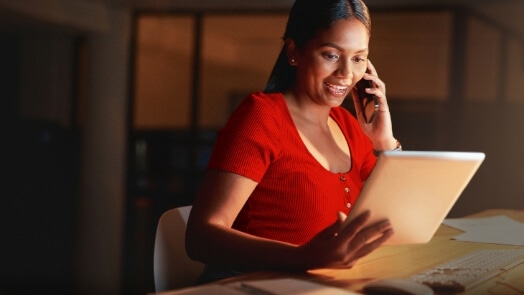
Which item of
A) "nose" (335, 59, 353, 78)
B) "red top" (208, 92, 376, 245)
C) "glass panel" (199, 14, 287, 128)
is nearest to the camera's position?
"red top" (208, 92, 376, 245)

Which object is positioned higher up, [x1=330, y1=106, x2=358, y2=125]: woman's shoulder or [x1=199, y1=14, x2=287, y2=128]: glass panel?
[x1=199, y1=14, x2=287, y2=128]: glass panel

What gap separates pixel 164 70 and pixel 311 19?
4428 mm

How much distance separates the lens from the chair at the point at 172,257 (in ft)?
5.57

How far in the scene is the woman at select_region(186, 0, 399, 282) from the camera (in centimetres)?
148

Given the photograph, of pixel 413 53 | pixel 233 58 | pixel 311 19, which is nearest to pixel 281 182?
pixel 311 19

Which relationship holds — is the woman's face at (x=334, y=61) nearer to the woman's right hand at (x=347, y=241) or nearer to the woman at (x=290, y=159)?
the woman at (x=290, y=159)

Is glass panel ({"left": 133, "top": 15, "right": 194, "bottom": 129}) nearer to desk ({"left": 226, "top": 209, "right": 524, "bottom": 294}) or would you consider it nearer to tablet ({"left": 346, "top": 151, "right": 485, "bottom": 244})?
desk ({"left": 226, "top": 209, "right": 524, "bottom": 294})

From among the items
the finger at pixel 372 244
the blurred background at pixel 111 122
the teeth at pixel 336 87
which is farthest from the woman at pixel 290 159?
the blurred background at pixel 111 122

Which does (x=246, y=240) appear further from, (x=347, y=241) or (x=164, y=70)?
(x=164, y=70)

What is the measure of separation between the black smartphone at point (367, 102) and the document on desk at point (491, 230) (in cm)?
37

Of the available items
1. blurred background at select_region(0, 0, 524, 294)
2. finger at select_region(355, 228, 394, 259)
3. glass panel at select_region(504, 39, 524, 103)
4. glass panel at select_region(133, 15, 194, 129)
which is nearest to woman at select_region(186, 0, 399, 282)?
finger at select_region(355, 228, 394, 259)

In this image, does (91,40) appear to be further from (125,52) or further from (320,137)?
(320,137)

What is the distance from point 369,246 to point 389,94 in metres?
4.37

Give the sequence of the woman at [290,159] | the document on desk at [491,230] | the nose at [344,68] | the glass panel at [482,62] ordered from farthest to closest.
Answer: the glass panel at [482,62], the document on desk at [491,230], the nose at [344,68], the woman at [290,159]
